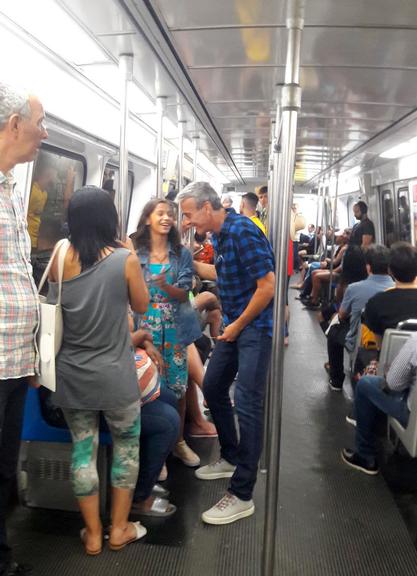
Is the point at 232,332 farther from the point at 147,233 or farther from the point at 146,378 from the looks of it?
the point at 147,233

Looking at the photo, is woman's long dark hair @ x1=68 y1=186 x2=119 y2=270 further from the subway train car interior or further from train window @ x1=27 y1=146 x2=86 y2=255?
train window @ x1=27 y1=146 x2=86 y2=255

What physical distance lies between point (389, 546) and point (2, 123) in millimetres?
2560

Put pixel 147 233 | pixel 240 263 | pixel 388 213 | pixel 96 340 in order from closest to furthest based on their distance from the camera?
pixel 96 340, pixel 240 263, pixel 147 233, pixel 388 213

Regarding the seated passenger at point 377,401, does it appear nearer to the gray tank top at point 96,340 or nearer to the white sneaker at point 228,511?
the white sneaker at point 228,511

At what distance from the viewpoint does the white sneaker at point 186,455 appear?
3242mm

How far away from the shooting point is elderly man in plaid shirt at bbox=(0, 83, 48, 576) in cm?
176

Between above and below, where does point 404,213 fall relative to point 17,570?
above

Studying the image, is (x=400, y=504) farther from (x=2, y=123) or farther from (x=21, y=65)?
(x=21, y=65)

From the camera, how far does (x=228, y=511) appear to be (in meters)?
2.66

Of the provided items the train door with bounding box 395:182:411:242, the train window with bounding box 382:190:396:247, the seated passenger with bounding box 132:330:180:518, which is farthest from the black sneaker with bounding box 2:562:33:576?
the train window with bounding box 382:190:396:247

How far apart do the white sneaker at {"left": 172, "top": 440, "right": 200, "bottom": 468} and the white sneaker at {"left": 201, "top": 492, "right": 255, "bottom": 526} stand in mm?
527

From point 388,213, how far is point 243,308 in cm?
695

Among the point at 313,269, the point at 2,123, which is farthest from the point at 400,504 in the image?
the point at 313,269

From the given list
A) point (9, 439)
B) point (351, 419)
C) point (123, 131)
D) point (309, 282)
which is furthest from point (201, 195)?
point (309, 282)
